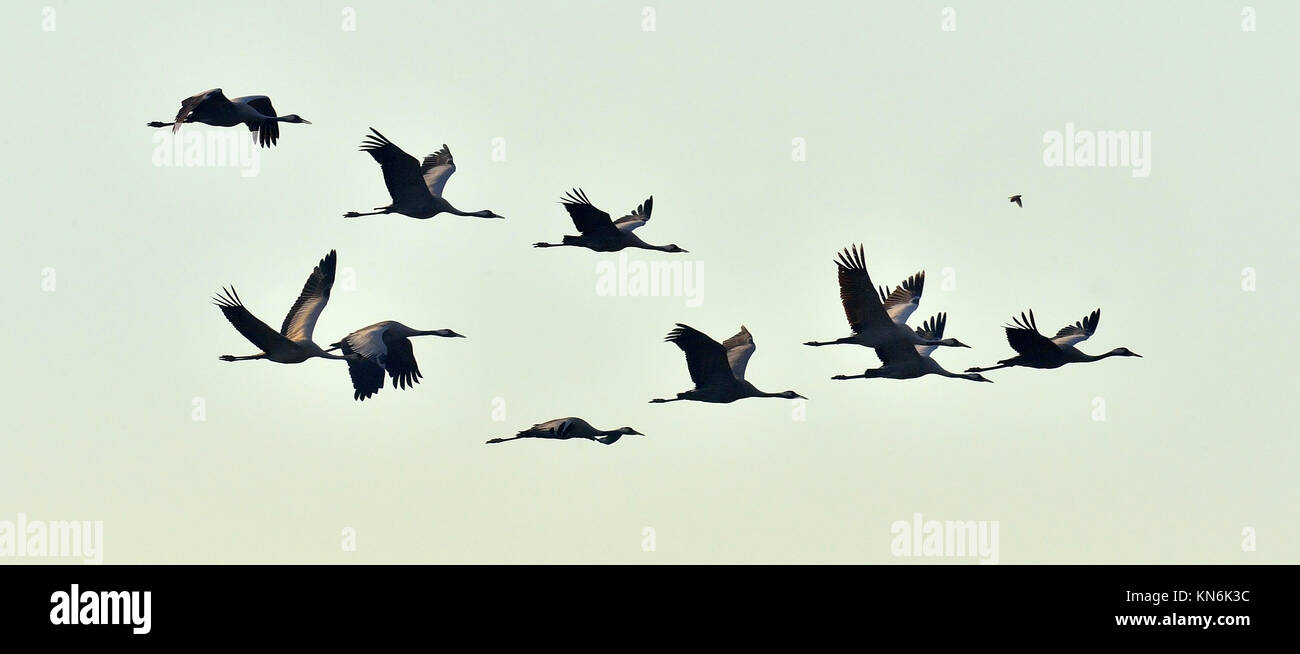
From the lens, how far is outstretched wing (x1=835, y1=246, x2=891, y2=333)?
93.0ft

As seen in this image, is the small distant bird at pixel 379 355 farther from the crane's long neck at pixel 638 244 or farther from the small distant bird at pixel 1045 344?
the small distant bird at pixel 1045 344

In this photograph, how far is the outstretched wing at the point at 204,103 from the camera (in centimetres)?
2786

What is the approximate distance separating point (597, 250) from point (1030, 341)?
308 inches

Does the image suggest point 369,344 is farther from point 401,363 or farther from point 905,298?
point 905,298

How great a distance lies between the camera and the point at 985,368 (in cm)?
3331

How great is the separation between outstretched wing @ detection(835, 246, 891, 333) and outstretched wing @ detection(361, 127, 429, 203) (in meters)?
7.52

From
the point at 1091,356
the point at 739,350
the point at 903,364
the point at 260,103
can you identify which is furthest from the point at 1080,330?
the point at 260,103

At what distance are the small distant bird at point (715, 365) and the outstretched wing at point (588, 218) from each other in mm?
2884

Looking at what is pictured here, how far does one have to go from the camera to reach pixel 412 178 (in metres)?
30.8

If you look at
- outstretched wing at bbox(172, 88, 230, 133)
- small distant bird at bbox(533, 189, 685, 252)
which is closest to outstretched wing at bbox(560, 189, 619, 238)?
small distant bird at bbox(533, 189, 685, 252)

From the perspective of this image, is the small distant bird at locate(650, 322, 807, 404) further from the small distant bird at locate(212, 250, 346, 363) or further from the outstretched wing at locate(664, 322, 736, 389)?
the small distant bird at locate(212, 250, 346, 363)

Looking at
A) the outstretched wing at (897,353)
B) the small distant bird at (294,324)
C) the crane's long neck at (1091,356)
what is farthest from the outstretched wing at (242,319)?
the crane's long neck at (1091,356)
